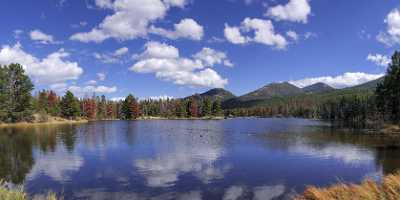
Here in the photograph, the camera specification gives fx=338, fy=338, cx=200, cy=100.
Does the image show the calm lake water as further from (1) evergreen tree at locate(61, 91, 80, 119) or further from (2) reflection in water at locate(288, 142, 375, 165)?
(1) evergreen tree at locate(61, 91, 80, 119)

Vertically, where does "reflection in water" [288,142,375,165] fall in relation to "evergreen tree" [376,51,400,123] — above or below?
below

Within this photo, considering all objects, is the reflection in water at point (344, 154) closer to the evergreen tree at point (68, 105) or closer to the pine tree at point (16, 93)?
the pine tree at point (16, 93)

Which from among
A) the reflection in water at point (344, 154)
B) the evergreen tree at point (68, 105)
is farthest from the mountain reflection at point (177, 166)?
the evergreen tree at point (68, 105)

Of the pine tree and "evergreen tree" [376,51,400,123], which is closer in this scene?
"evergreen tree" [376,51,400,123]

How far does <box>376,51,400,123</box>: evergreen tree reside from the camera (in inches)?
3376

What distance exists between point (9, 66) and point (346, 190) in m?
135

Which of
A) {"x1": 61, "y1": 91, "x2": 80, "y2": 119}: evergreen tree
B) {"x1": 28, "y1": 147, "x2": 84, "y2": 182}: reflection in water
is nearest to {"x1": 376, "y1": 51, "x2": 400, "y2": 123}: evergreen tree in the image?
{"x1": 28, "y1": 147, "x2": 84, "y2": 182}: reflection in water

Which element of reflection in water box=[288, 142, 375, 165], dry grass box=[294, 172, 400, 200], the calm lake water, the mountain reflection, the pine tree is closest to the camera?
dry grass box=[294, 172, 400, 200]

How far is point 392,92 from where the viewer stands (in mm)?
87875

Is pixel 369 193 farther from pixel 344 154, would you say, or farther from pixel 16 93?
pixel 16 93

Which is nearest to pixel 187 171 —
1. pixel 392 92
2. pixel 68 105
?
pixel 392 92

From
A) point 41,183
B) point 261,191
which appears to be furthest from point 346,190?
point 41,183

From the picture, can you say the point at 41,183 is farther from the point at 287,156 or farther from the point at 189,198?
the point at 287,156

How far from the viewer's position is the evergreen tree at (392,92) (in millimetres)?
85750
